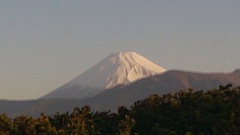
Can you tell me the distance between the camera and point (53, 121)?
207 feet

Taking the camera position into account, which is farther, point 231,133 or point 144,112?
point 144,112

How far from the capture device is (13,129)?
60750mm

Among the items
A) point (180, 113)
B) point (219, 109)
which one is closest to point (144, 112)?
point (180, 113)

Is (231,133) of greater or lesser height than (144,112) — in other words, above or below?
below

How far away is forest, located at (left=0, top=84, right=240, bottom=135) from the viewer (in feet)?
172

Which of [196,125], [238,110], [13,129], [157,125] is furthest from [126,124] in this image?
[13,129]

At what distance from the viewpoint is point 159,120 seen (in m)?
58.8

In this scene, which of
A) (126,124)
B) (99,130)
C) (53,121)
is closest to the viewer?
(126,124)

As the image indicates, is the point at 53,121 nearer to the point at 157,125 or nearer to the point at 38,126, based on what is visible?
the point at 38,126

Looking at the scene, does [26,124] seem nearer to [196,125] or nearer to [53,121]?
[53,121]

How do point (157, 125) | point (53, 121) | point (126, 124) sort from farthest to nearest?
point (53, 121) < point (157, 125) < point (126, 124)

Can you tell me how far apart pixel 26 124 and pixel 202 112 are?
68.5ft

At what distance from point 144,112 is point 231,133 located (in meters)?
12.9

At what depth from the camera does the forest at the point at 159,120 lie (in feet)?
Result: 172
